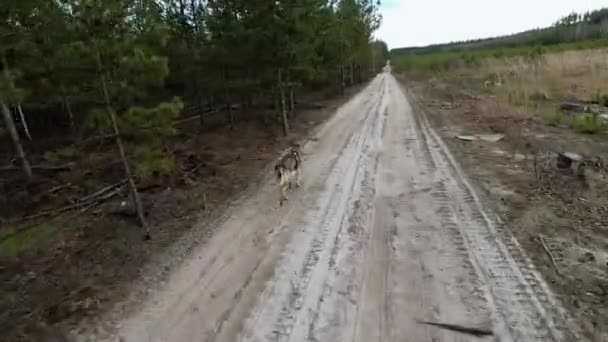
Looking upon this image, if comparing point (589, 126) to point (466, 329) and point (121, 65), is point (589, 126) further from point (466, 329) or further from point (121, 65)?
point (121, 65)

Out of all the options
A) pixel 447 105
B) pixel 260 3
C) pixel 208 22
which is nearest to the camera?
pixel 260 3

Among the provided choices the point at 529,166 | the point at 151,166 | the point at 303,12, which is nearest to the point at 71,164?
the point at 151,166

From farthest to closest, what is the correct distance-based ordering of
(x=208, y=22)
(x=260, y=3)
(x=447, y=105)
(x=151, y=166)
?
(x=447, y=105) → (x=208, y=22) → (x=260, y=3) → (x=151, y=166)

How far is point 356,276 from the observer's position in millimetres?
5129

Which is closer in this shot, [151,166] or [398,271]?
[398,271]

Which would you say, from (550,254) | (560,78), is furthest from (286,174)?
(560,78)

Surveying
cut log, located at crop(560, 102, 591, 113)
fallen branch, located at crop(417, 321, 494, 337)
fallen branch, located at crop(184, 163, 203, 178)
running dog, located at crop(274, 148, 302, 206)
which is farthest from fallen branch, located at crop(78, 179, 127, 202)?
cut log, located at crop(560, 102, 591, 113)

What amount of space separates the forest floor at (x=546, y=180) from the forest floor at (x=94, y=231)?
Answer: 5.06m

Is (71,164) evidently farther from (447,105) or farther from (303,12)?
(447,105)

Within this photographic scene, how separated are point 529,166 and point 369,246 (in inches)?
220

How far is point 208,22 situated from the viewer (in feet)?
51.5

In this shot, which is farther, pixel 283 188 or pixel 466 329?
pixel 283 188

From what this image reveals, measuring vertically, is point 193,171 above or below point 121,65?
below

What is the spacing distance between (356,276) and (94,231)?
5.18 meters
